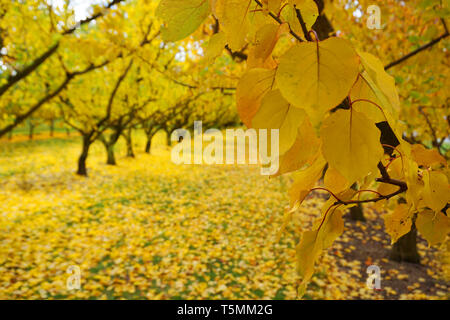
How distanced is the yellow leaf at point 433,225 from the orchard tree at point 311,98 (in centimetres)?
18

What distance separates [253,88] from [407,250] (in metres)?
6.50

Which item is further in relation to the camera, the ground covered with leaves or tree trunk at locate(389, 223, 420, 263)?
tree trunk at locate(389, 223, 420, 263)

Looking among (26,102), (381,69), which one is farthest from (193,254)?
(26,102)

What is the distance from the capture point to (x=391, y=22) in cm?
622

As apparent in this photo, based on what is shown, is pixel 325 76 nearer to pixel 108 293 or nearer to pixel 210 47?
pixel 210 47

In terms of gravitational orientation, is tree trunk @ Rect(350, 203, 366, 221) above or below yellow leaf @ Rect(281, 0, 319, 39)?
below

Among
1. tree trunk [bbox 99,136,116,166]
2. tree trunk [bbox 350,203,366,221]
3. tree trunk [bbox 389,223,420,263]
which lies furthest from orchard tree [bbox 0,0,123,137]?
tree trunk [bbox 350,203,366,221]

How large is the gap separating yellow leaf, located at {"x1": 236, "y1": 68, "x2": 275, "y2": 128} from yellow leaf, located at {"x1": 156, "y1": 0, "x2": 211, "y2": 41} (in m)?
0.13

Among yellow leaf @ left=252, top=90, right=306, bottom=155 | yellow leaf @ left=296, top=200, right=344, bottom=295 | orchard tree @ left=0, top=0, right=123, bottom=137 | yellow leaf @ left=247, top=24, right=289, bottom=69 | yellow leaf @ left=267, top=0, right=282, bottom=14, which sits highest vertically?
orchard tree @ left=0, top=0, right=123, bottom=137

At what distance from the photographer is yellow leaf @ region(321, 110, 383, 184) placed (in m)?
0.42

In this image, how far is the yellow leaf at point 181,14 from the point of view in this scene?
0.48 metres

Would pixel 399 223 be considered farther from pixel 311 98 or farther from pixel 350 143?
pixel 311 98

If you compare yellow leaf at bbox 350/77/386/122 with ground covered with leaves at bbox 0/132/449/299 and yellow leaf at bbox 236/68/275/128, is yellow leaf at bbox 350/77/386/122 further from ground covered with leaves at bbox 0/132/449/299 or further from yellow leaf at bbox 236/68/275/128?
ground covered with leaves at bbox 0/132/449/299

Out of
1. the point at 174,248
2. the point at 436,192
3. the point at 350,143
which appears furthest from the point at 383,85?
the point at 174,248
